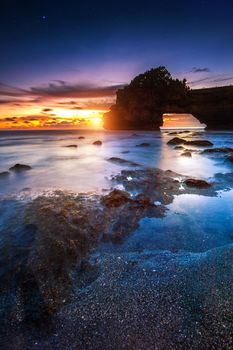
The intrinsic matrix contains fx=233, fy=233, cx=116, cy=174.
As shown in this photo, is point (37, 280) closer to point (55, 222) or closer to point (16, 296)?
point (16, 296)

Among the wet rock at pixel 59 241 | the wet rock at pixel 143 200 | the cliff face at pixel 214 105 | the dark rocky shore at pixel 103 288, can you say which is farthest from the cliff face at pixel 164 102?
the dark rocky shore at pixel 103 288

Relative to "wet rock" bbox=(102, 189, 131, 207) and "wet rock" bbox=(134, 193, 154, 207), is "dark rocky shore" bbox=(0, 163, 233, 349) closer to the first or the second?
"wet rock" bbox=(102, 189, 131, 207)

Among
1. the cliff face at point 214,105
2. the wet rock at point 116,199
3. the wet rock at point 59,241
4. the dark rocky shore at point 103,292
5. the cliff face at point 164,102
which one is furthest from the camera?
the cliff face at point 164,102

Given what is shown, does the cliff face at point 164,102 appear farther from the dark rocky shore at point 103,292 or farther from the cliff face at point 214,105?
the dark rocky shore at point 103,292

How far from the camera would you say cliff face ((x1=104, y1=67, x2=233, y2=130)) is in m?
52.0

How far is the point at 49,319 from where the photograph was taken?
104 inches

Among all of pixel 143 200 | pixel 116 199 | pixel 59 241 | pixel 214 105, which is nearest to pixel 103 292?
pixel 59 241

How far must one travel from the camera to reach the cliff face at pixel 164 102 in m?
52.0

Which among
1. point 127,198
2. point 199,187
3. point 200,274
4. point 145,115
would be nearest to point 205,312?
point 200,274

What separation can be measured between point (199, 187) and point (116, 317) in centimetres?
567

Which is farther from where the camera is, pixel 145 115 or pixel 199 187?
pixel 145 115

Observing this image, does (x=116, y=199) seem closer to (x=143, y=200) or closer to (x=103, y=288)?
(x=143, y=200)

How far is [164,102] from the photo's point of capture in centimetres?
5822

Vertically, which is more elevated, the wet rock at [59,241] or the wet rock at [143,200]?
the wet rock at [59,241]
